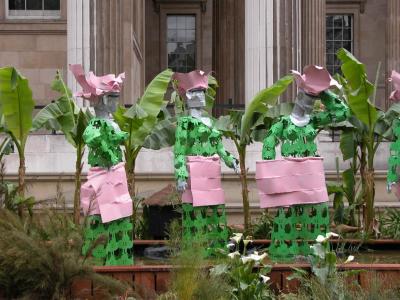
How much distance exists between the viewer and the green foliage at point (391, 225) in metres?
11.7

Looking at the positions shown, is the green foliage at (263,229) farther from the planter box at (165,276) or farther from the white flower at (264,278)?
the white flower at (264,278)

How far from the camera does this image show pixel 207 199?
9.47 metres

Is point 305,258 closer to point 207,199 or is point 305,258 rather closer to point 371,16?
point 207,199

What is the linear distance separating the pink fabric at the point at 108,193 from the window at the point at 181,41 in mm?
18762

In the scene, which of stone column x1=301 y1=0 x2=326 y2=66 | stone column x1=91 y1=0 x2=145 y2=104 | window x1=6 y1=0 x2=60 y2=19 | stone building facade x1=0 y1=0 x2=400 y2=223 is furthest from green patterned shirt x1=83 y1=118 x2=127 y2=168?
window x1=6 y1=0 x2=60 y2=19

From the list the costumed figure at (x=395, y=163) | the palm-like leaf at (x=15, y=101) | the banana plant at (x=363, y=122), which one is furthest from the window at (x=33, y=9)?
the costumed figure at (x=395, y=163)

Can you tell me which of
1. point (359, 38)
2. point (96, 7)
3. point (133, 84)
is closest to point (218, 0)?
point (359, 38)

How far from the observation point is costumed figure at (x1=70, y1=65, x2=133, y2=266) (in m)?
8.80

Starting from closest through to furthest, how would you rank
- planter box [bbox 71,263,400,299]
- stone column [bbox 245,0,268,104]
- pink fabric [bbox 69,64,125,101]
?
planter box [bbox 71,263,400,299]
pink fabric [bbox 69,64,125,101]
stone column [bbox 245,0,268,104]

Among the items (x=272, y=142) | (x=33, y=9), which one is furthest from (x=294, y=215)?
(x=33, y=9)

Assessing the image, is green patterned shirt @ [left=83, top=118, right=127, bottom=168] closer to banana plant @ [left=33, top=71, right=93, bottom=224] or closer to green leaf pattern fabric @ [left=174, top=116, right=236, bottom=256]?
green leaf pattern fabric @ [left=174, top=116, right=236, bottom=256]

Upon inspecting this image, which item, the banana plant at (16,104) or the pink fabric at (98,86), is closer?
the pink fabric at (98,86)

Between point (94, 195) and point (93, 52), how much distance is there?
820 cm

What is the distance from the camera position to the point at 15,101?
11.0m
